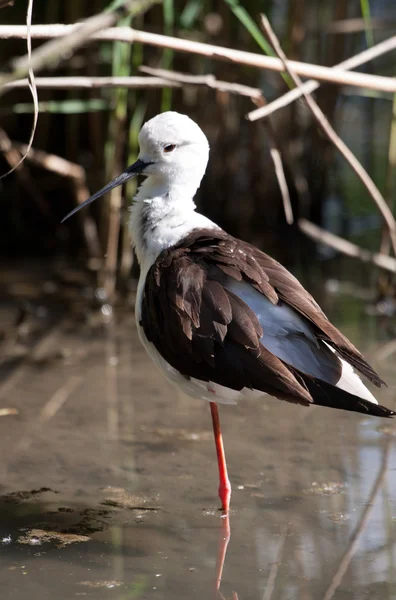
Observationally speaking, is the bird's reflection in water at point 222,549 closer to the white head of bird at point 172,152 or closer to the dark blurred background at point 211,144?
the white head of bird at point 172,152

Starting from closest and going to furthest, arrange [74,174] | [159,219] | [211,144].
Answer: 1. [159,219]
2. [74,174]
3. [211,144]

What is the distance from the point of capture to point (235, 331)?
2.64m

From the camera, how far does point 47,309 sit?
16.2 ft

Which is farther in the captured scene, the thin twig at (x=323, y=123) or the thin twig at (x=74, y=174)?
the thin twig at (x=74, y=174)

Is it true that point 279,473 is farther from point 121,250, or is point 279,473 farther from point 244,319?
point 121,250

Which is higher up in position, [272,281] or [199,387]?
[272,281]

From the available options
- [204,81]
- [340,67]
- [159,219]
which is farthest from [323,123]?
[159,219]

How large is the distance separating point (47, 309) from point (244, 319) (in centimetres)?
246

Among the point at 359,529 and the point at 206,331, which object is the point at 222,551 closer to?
the point at 359,529

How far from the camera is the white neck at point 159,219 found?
3.06m

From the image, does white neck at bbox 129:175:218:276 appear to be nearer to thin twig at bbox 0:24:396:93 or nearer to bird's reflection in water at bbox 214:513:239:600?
thin twig at bbox 0:24:396:93

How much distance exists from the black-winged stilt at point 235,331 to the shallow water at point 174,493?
225 millimetres

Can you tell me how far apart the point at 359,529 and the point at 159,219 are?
117 centimetres

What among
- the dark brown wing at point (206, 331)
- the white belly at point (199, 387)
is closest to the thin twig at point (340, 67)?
the dark brown wing at point (206, 331)
